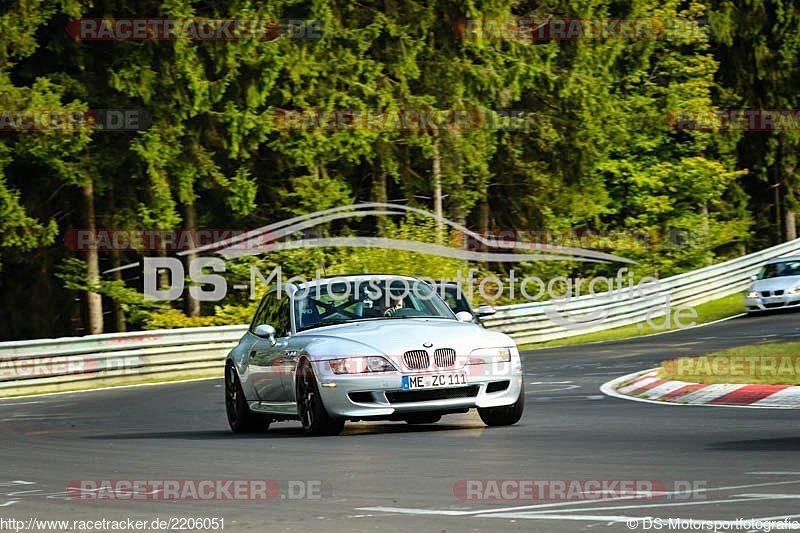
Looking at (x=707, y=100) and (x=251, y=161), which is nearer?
(x=251, y=161)

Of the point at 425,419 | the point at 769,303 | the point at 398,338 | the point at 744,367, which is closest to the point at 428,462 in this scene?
the point at 398,338

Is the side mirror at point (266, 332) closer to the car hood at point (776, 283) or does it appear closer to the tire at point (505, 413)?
the tire at point (505, 413)

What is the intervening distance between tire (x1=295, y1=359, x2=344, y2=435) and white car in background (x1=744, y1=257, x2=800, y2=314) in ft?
80.7

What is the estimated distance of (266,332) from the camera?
47.9 feet

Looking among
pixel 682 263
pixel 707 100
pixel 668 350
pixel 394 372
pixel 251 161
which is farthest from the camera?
pixel 707 100

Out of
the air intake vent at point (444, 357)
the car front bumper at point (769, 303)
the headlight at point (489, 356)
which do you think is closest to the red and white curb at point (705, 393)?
the headlight at point (489, 356)

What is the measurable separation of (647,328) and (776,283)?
3.53 metres

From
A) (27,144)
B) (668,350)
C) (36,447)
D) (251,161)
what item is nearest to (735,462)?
(36,447)

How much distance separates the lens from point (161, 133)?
36.8 metres

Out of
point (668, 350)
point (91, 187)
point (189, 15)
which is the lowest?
point (668, 350)

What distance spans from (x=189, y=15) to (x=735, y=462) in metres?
28.4

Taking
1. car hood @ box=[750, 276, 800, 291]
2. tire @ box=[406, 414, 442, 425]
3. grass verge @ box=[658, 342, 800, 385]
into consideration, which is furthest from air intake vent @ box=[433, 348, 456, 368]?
car hood @ box=[750, 276, 800, 291]

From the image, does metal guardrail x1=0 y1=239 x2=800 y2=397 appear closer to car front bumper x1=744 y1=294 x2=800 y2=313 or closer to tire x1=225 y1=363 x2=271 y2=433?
car front bumper x1=744 y1=294 x2=800 y2=313

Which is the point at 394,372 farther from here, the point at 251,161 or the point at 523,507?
the point at 251,161
